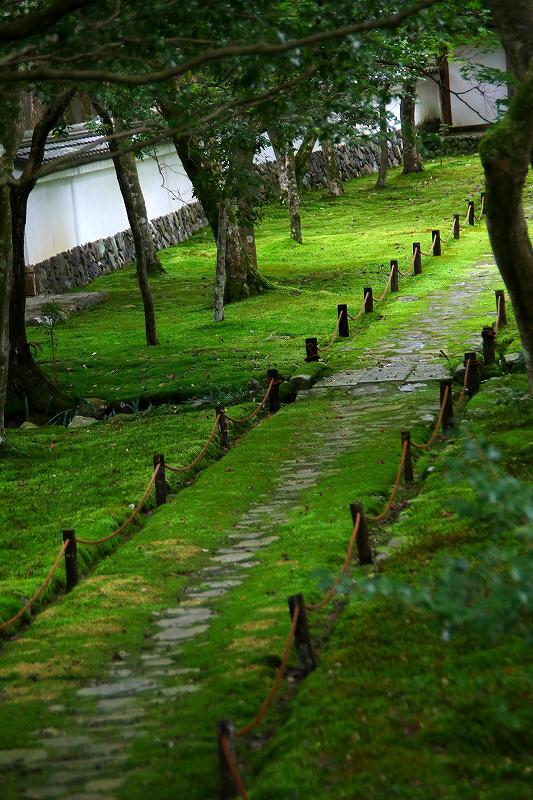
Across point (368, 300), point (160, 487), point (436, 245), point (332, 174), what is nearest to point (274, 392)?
point (160, 487)

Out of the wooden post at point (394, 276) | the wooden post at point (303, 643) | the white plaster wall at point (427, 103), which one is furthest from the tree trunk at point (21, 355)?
the white plaster wall at point (427, 103)

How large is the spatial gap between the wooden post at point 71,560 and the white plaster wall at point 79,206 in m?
16.6

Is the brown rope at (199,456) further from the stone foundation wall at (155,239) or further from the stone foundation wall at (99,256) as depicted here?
the stone foundation wall at (99,256)

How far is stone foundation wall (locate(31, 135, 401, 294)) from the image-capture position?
30.3 m

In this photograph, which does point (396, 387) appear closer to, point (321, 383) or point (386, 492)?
point (321, 383)

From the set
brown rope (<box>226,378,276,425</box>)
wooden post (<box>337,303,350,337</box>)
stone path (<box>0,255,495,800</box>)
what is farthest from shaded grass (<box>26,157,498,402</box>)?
stone path (<box>0,255,495,800</box>)

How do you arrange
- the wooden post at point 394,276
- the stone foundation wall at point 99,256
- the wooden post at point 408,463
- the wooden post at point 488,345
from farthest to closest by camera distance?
the stone foundation wall at point 99,256
the wooden post at point 394,276
the wooden post at point 488,345
the wooden post at point 408,463

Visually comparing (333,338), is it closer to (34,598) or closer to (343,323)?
(343,323)

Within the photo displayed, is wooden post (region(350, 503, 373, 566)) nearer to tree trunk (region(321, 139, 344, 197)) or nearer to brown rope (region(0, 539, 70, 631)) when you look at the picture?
brown rope (region(0, 539, 70, 631))

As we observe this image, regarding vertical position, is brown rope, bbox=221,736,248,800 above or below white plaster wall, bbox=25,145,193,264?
below

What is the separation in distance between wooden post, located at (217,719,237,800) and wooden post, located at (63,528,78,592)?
4783mm

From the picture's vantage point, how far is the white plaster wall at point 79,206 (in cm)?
2906

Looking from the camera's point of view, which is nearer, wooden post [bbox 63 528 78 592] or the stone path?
the stone path

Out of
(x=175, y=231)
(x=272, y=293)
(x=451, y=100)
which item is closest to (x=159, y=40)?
(x=272, y=293)
